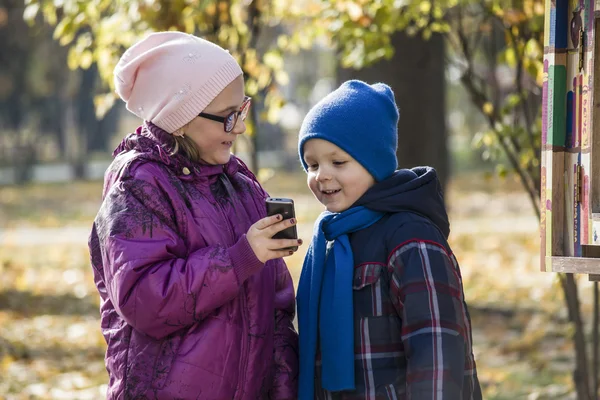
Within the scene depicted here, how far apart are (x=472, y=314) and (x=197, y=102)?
637 cm

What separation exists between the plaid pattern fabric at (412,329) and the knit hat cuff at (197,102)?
0.66m

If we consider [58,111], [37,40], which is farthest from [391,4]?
[58,111]

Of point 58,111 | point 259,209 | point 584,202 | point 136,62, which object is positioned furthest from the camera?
point 58,111

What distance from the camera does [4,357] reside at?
707 cm

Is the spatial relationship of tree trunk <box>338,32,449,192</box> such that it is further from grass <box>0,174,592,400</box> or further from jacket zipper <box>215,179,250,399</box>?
jacket zipper <box>215,179,250,399</box>

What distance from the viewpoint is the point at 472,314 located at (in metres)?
8.45

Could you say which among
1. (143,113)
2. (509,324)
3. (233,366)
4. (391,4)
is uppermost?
(391,4)

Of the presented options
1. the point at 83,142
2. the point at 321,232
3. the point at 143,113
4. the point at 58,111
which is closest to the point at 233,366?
the point at 321,232

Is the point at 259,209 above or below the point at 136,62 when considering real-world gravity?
below

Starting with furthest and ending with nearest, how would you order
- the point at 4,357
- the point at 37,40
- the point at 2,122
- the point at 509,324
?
the point at 2,122 → the point at 37,40 → the point at 509,324 → the point at 4,357

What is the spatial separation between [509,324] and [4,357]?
440cm

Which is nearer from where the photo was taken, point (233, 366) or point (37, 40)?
point (233, 366)

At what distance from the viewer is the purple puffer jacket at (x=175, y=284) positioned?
7.73ft

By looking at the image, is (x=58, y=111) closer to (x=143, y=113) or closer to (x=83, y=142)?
(x=83, y=142)
